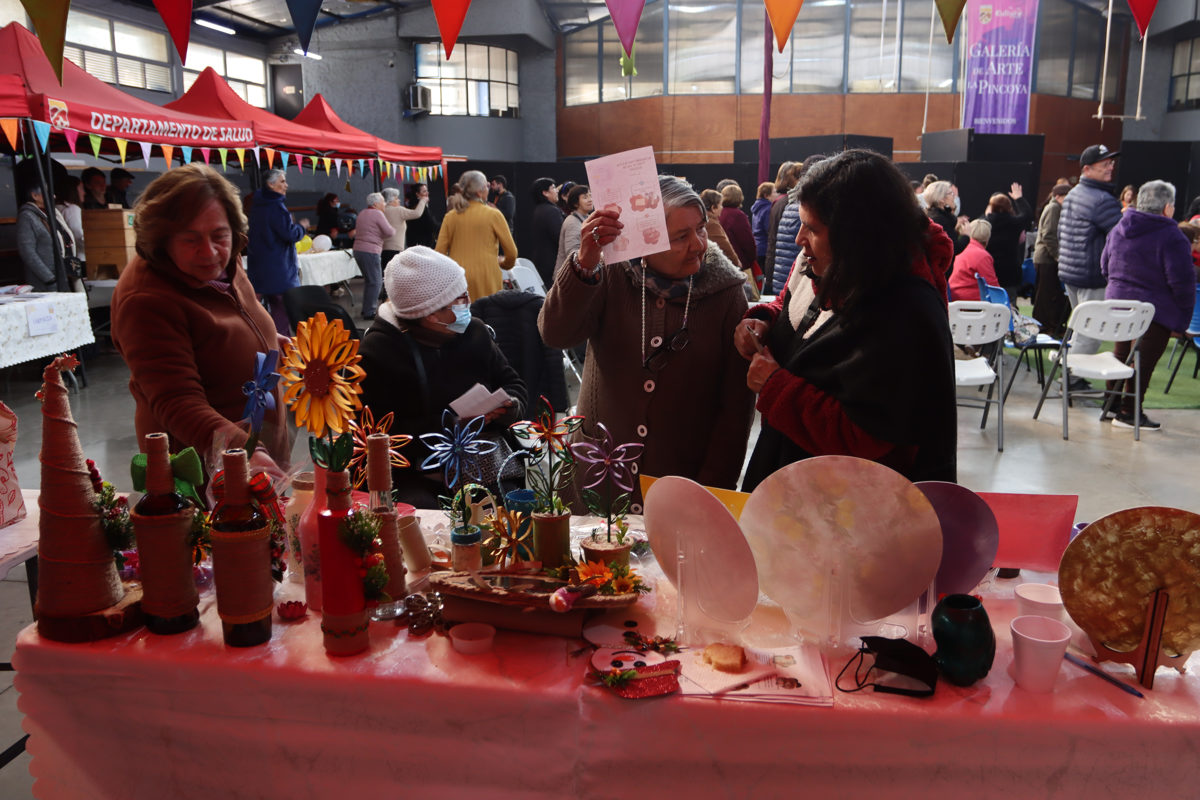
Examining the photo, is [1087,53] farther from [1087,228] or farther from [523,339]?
[523,339]

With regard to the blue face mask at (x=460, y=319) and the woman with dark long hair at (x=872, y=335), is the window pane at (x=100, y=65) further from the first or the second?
the woman with dark long hair at (x=872, y=335)

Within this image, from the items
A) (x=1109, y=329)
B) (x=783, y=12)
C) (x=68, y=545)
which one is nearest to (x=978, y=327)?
(x=1109, y=329)

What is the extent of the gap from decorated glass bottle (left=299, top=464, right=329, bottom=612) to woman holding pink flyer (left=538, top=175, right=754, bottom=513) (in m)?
0.80

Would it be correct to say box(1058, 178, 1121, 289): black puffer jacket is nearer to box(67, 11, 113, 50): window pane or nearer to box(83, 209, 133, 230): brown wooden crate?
box(83, 209, 133, 230): brown wooden crate

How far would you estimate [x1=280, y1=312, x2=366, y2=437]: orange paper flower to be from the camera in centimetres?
138

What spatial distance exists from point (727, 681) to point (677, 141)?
17.7m

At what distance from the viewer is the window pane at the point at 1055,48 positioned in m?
17.3

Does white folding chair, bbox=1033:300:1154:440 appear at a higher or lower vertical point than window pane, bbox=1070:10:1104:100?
lower

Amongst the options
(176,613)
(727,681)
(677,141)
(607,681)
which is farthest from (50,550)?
(677,141)

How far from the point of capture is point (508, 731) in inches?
49.7

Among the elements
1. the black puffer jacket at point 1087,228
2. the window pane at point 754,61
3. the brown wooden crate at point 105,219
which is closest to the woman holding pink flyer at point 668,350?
the black puffer jacket at point 1087,228

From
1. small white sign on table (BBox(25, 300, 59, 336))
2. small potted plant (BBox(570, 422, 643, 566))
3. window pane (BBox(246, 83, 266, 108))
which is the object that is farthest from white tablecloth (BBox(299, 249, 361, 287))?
window pane (BBox(246, 83, 266, 108))

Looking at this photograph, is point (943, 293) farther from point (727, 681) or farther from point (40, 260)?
point (40, 260)

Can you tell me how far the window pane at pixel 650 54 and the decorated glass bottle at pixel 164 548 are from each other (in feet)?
58.8
